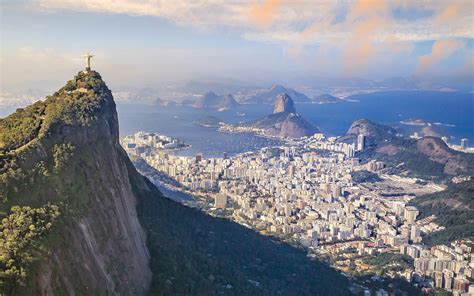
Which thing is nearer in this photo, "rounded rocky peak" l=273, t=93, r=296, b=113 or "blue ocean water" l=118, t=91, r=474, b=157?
"blue ocean water" l=118, t=91, r=474, b=157

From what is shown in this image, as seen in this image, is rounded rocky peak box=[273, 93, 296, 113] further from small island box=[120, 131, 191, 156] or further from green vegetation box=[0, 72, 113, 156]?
green vegetation box=[0, 72, 113, 156]

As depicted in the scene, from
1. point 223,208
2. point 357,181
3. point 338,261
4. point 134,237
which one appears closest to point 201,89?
point 357,181

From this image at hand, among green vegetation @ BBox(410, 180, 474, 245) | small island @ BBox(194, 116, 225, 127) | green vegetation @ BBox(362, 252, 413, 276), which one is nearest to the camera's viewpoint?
green vegetation @ BBox(362, 252, 413, 276)

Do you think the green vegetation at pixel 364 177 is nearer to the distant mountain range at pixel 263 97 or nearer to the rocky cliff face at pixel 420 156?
the rocky cliff face at pixel 420 156

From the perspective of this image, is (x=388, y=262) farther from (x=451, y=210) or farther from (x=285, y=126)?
(x=285, y=126)

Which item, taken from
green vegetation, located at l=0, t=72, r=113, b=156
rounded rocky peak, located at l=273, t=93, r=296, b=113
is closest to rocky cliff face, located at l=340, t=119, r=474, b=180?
rounded rocky peak, located at l=273, t=93, r=296, b=113

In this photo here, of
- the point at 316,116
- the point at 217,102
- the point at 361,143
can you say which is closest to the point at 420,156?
the point at 361,143

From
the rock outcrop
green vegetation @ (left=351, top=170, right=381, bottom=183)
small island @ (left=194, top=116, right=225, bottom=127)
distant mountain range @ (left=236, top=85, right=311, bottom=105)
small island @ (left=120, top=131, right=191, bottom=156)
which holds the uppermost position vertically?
distant mountain range @ (left=236, top=85, right=311, bottom=105)

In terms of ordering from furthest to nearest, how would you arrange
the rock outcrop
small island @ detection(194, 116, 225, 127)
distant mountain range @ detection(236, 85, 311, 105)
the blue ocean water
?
distant mountain range @ detection(236, 85, 311, 105), the rock outcrop, small island @ detection(194, 116, 225, 127), the blue ocean water
